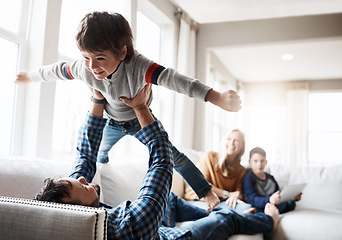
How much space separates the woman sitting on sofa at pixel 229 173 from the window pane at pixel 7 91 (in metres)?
1.28

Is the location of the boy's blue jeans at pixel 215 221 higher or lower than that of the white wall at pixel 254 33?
lower

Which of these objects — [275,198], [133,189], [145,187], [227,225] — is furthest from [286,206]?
[145,187]

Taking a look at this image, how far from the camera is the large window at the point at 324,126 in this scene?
6508mm

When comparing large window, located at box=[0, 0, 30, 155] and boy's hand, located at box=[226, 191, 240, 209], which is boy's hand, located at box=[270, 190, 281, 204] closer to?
boy's hand, located at box=[226, 191, 240, 209]

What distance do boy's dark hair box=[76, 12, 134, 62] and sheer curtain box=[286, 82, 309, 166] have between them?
6093 millimetres

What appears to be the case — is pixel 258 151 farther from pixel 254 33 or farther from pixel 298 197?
A: pixel 254 33

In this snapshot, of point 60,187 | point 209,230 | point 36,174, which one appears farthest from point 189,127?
point 60,187

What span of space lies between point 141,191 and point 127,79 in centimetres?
40

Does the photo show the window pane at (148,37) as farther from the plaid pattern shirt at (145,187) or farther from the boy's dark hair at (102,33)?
the boy's dark hair at (102,33)

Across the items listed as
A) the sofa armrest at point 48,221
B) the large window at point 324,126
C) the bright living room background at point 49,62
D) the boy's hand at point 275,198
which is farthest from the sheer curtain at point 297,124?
the sofa armrest at point 48,221

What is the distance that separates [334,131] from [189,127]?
381 cm

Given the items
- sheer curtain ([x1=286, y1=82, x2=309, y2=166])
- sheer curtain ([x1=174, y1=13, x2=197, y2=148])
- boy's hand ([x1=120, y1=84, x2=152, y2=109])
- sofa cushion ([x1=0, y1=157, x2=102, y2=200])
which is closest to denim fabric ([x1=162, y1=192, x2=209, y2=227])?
sofa cushion ([x1=0, y1=157, x2=102, y2=200])

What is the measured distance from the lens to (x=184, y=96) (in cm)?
373

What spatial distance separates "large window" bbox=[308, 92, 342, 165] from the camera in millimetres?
6508
